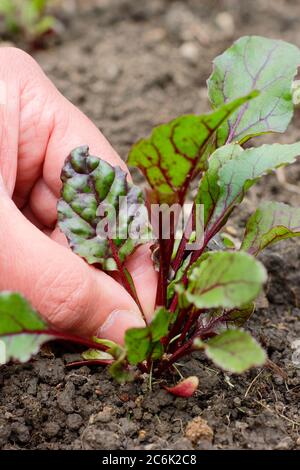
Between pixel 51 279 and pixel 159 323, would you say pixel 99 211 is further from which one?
pixel 159 323

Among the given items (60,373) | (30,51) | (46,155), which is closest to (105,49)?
(30,51)

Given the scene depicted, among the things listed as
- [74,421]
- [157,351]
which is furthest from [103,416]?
[157,351]

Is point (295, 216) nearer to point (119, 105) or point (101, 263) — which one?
point (101, 263)

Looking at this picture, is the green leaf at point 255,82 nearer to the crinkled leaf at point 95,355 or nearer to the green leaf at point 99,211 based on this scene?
the green leaf at point 99,211

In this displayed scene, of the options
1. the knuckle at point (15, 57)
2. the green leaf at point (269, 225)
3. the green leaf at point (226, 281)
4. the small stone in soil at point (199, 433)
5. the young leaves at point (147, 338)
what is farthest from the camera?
the knuckle at point (15, 57)

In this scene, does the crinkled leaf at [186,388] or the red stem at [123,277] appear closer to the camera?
the crinkled leaf at [186,388]

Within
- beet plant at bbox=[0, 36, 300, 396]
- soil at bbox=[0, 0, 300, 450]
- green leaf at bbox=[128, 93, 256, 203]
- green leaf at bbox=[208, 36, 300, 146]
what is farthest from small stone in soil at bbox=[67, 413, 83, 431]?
green leaf at bbox=[208, 36, 300, 146]

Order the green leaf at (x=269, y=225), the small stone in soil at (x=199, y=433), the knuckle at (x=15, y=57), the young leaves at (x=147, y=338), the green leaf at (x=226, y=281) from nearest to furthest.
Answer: the green leaf at (x=226, y=281) < the young leaves at (x=147, y=338) < the small stone in soil at (x=199, y=433) < the green leaf at (x=269, y=225) < the knuckle at (x=15, y=57)

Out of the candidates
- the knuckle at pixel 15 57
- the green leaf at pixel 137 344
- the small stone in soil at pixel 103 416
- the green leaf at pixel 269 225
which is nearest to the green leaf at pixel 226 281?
the green leaf at pixel 137 344
